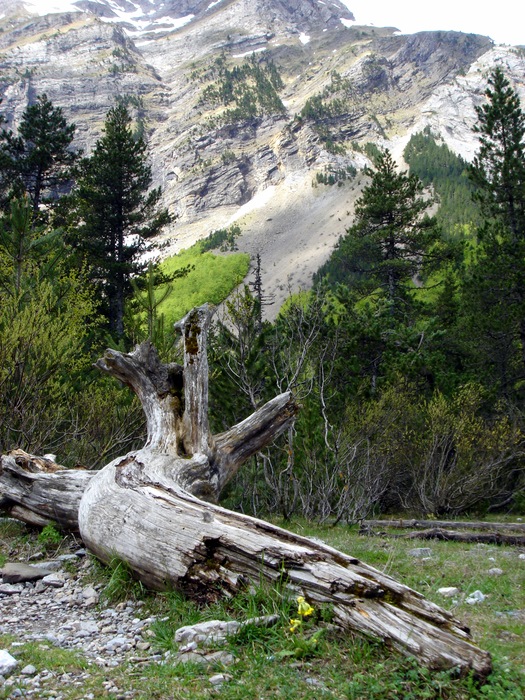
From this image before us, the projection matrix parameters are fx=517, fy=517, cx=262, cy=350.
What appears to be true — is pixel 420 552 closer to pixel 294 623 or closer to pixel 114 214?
pixel 294 623

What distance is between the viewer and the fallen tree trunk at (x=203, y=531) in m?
3.24

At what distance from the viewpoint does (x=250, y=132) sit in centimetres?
16625

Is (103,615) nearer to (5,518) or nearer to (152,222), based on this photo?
(5,518)

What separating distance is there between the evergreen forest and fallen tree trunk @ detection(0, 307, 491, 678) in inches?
78.8

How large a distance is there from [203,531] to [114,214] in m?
21.8

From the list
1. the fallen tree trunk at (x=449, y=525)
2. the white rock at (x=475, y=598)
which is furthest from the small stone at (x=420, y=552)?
the fallen tree trunk at (x=449, y=525)

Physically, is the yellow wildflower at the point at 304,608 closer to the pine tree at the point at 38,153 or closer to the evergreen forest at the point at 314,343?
the evergreen forest at the point at 314,343

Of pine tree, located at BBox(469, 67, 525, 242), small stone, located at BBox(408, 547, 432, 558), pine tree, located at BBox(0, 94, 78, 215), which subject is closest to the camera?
small stone, located at BBox(408, 547, 432, 558)

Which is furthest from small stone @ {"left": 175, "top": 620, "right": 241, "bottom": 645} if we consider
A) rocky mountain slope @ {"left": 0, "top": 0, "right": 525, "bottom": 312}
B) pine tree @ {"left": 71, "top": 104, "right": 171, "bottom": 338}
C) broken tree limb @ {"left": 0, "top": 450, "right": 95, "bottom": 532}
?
rocky mountain slope @ {"left": 0, "top": 0, "right": 525, "bottom": 312}

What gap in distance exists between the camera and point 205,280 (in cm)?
9450

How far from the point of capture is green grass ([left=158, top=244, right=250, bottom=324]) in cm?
8738

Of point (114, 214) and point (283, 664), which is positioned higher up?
point (114, 214)

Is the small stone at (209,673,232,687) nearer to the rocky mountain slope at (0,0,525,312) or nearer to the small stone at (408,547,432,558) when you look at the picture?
the small stone at (408,547,432,558)

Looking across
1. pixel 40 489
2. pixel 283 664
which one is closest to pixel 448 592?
pixel 283 664
